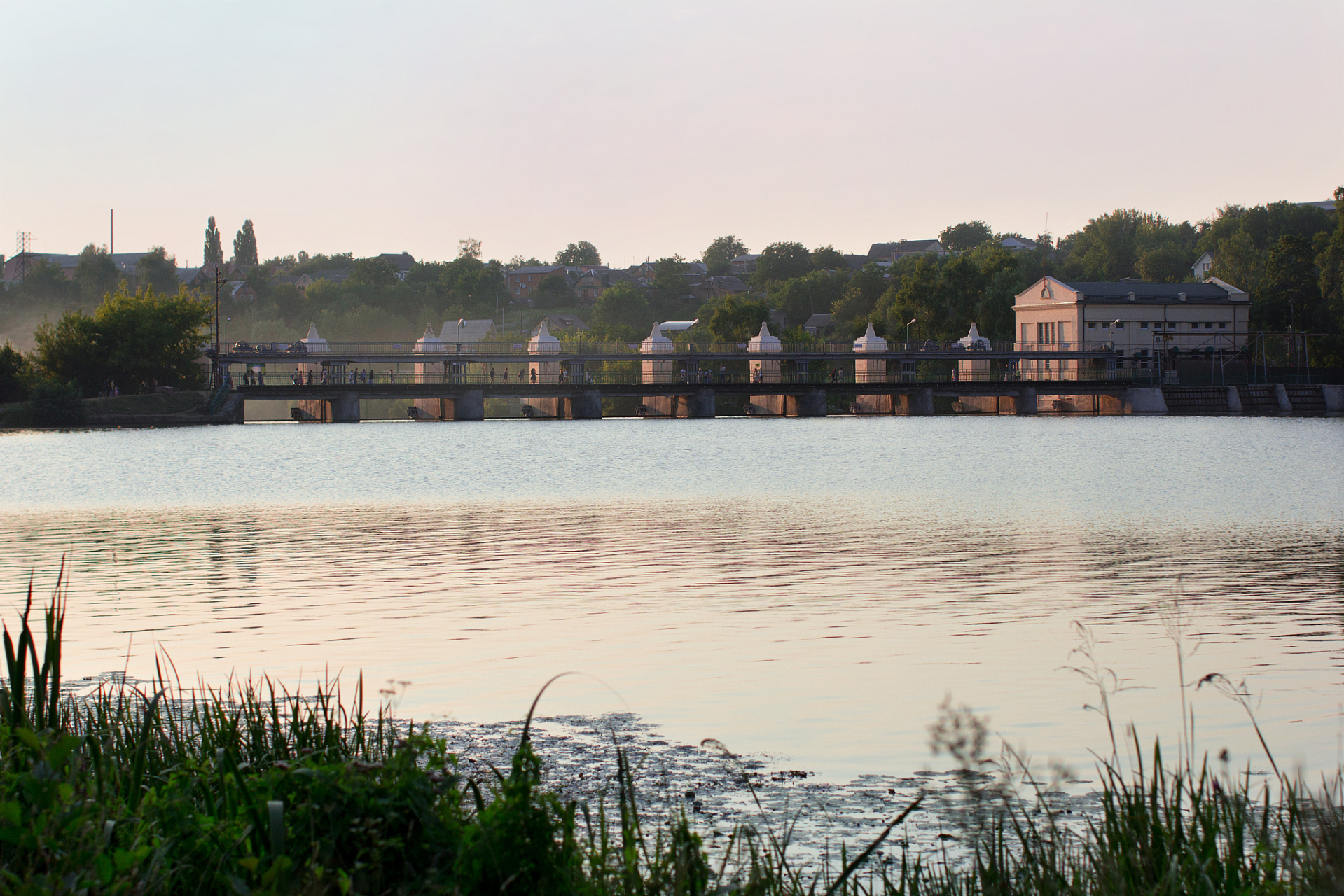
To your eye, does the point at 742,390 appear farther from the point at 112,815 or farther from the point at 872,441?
the point at 112,815

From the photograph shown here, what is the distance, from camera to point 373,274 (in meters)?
191

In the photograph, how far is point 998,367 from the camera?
125m

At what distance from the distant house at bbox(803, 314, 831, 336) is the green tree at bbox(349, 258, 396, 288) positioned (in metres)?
60.8

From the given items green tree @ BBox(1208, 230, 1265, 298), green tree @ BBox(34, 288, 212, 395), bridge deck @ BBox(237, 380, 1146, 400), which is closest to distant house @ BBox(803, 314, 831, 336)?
green tree @ BBox(1208, 230, 1265, 298)

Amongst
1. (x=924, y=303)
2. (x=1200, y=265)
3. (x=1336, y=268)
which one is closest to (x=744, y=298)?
(x=924, y=303)

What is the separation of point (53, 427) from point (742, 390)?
53203 mm

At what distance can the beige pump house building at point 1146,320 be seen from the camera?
116 m

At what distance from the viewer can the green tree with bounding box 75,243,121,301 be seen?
182137 mm

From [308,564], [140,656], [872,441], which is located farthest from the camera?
[872,441]

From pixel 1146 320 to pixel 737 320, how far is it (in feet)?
134

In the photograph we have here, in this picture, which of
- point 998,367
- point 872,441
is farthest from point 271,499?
point 998,367

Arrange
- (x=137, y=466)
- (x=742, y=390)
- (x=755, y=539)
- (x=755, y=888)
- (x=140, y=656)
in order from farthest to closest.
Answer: (x=742, y=390) → (x=137, y=466) → (x=755, y=539) → (x=140, y=656) → (x=755, y=888)

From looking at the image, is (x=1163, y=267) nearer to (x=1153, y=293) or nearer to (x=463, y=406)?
(x=1153, y=293)

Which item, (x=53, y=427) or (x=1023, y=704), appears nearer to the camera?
(x=1023, y=704)
